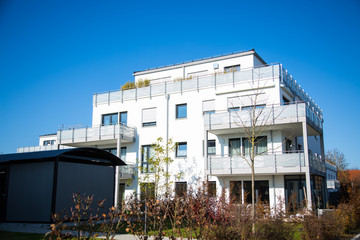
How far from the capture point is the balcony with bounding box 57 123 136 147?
26219 mm

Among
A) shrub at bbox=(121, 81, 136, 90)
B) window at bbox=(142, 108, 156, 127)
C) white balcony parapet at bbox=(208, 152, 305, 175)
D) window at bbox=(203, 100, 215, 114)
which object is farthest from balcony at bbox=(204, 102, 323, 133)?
shrub at bbox=(121, 81, 136, 90)

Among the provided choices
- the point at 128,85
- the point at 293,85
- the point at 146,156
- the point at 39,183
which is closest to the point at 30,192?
the point at 39,183

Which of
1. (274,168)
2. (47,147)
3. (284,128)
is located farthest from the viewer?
(47,147)

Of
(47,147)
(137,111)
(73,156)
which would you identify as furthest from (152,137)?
(47,147)

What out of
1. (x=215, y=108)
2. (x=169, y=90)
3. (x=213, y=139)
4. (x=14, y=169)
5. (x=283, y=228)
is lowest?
(x=283, y=228)

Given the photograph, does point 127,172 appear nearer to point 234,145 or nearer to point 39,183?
point 234,145

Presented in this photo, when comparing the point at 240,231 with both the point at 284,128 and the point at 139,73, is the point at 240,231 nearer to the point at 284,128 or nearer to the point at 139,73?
the point at 284,128

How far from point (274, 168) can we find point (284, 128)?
3.23 metres

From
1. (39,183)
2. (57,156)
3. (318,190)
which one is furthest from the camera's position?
(318,190)

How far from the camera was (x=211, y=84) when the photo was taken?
25.0 m

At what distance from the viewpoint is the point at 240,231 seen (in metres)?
8.23

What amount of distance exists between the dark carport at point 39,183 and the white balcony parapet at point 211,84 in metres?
10.1

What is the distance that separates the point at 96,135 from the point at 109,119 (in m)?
2.30

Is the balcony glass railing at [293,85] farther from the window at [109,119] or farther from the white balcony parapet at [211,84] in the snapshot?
the window at [109,119]
